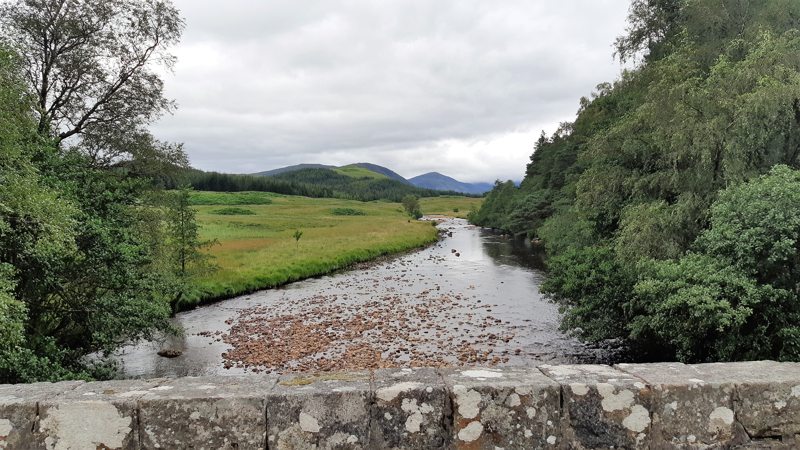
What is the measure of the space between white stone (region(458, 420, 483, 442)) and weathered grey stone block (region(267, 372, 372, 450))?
635 mm

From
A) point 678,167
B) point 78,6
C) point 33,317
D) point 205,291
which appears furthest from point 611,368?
point 205,291

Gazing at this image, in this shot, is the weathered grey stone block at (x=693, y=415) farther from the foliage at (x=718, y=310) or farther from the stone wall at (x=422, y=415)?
the foliage at (x=718, y=310)

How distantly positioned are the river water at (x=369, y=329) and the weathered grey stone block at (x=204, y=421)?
12.4 m

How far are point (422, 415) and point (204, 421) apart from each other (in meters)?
1.41

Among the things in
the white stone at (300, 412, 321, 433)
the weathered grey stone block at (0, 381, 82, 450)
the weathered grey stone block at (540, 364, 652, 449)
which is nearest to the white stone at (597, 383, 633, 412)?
the weathered grey stone block at (540, 364, 652, 449)

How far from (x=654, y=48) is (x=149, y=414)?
27.6 metres

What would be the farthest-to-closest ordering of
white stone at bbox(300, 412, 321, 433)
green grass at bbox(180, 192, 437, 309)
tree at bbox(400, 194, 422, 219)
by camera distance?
tree at bbox(400, 194, 422, 219), green grass at bbox(180, 192, 437, 309), white stone at bbox(300, 412, 321, 433)

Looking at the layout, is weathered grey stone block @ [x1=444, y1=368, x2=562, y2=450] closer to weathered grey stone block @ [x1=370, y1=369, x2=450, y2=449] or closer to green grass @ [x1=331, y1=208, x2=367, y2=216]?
weathered grey stone block @ [x1=370, y1=369, x2=450, y2=449]

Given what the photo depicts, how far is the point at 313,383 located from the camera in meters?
3.46

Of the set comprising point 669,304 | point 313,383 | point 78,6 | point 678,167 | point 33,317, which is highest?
point 78,6

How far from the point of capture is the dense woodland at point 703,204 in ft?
31.6

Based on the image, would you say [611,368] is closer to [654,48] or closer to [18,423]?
[18,423]

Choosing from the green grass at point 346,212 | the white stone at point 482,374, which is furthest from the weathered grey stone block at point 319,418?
the green grass at point 346,212

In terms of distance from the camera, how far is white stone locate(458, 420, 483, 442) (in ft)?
10.6
